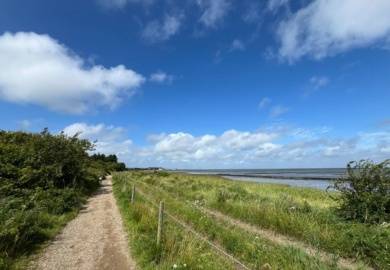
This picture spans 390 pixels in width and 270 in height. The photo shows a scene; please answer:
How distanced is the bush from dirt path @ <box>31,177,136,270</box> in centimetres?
792

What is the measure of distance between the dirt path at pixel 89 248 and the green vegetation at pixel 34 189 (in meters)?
0.49

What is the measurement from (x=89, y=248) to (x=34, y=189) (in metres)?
8.67

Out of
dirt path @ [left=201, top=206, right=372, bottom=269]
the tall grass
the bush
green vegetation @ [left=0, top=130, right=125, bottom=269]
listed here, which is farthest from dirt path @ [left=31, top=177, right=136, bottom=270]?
the bush

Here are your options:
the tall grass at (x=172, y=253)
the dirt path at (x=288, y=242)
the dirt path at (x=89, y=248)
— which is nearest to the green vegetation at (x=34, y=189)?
the dirt path at (x=89, y=248)

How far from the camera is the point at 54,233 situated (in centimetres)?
1138

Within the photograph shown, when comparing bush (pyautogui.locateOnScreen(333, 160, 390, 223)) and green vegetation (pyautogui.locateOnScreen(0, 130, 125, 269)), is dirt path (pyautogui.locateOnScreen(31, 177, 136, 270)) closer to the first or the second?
green vegetation (pyautogui.locateOnScreen(0, 130, 125, 269))

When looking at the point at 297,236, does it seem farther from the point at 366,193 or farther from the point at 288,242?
the point at 366,193

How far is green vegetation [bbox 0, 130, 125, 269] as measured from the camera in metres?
9.15

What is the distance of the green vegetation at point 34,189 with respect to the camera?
915 cm

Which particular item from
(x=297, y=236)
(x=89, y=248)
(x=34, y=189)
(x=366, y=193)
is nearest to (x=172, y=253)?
(x=89, y=248)

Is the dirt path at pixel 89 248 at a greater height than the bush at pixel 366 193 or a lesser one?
lesser

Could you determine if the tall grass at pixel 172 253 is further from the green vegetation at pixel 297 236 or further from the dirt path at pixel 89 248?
the green vegetation at pixel 297 236

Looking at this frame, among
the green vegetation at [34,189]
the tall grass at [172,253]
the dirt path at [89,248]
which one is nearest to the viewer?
the tall grass at [172,253]

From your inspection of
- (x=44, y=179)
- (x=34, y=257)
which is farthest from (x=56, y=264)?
(x=44, y=179)
